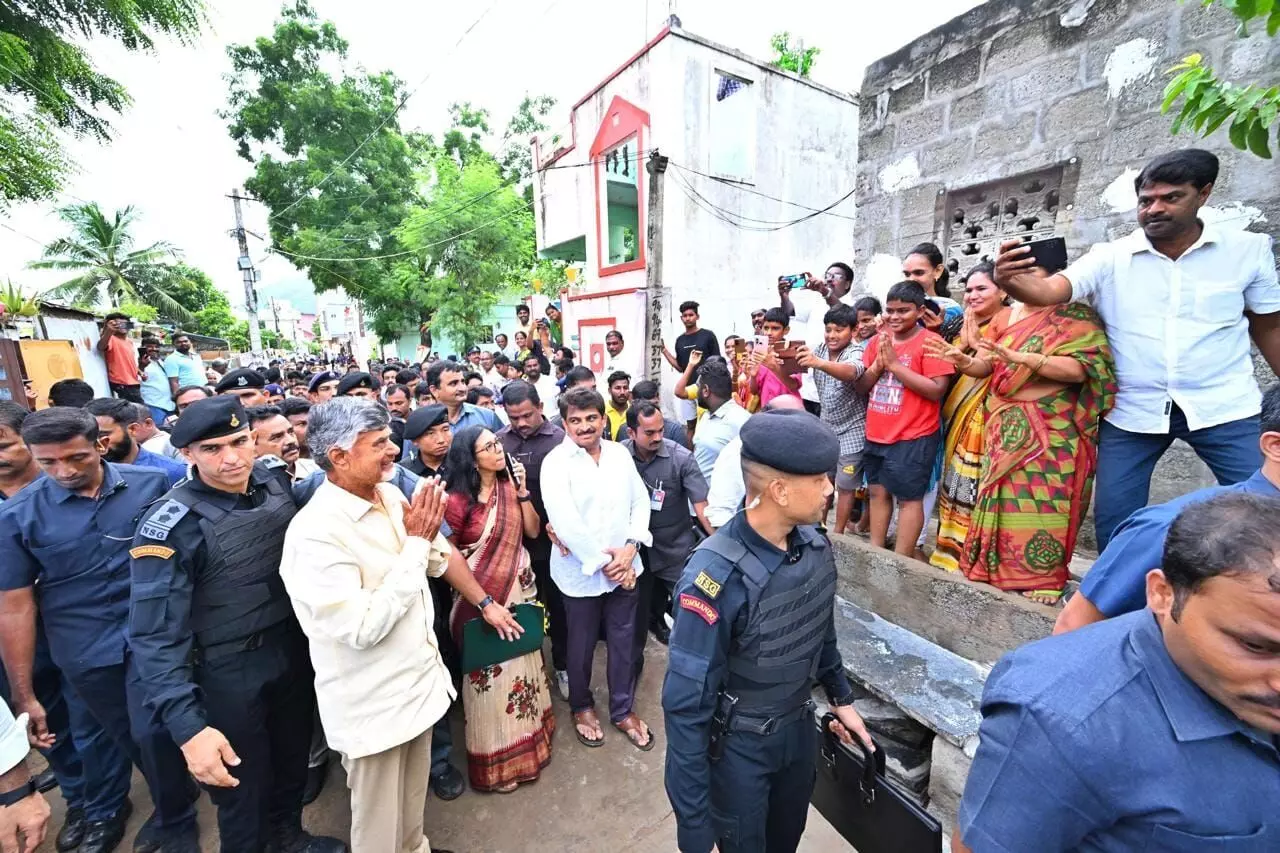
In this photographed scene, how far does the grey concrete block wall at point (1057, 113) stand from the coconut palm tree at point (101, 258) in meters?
30.7

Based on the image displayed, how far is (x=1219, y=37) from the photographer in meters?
2.84

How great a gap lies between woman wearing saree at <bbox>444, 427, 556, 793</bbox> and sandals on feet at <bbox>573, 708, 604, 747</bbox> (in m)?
0.29

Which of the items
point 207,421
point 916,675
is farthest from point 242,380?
point 916,675

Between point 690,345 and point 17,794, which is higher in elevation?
point 690,345

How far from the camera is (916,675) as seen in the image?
2609 millimetres

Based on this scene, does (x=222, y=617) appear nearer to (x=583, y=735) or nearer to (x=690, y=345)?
(x=583, y=735)

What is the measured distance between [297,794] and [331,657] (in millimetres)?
1106

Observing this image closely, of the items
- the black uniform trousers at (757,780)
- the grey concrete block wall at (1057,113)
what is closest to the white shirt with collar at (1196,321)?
the grey concrete block wall at (1057,113)

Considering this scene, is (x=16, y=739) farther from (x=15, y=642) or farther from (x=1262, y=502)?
(x=1262, y=502)

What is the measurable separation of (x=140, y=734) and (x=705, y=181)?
1058 centimetres

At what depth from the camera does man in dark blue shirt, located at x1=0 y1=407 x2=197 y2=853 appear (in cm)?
220

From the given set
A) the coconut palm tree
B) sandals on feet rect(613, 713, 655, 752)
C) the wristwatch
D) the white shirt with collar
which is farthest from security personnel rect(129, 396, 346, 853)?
the coconut palm tree

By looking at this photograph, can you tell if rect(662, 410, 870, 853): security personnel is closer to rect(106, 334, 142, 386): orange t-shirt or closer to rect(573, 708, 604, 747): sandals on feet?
rect(573, 708, 604, 747): sandals on feet

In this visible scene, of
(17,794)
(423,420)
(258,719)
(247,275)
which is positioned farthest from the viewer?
(247,275)
